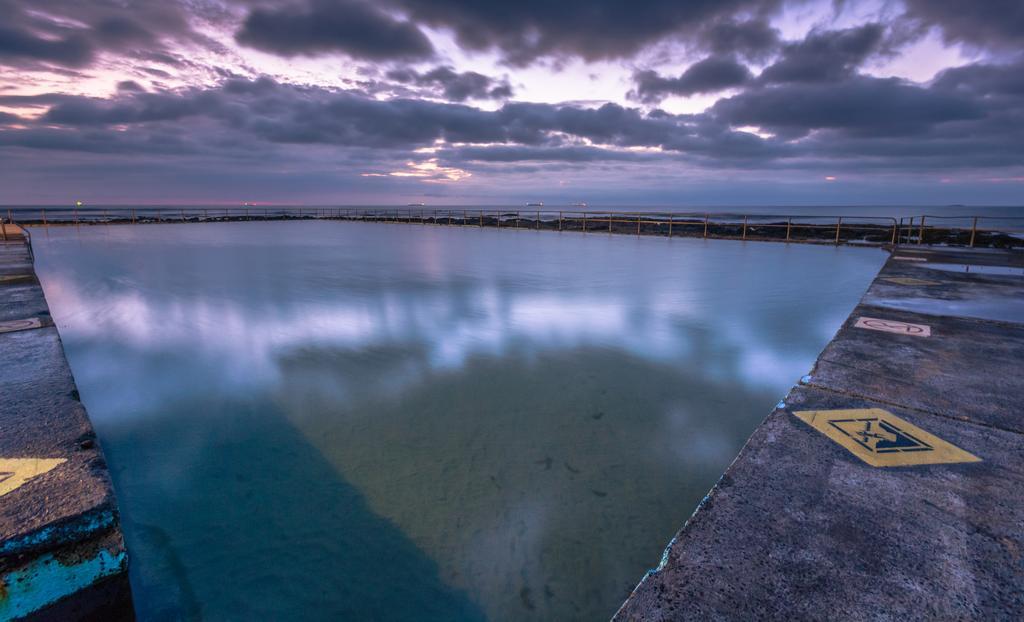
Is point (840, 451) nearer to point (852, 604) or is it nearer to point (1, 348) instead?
point (852, 604)

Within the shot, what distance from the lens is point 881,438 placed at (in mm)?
2986

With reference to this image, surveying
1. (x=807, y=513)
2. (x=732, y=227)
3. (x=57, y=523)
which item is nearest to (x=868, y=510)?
(x=807, y=513)

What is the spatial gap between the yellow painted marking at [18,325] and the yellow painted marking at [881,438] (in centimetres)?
759

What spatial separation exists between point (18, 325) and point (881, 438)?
26.9 feet

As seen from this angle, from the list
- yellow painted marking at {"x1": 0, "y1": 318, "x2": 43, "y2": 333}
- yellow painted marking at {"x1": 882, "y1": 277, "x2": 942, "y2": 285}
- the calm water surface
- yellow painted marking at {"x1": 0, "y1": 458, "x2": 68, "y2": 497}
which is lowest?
the calm water surface

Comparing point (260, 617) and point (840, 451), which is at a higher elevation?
point (840, 451)

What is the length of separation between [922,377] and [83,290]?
15934 mm

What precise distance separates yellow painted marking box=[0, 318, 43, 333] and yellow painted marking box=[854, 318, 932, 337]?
31.9ft

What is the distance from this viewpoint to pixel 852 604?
67.3 inches

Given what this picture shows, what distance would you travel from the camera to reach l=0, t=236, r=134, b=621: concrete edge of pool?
5.86 ft

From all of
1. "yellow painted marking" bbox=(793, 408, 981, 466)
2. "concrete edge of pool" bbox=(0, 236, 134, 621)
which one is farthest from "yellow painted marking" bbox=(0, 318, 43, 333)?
"yellow painted marking" bbox=(793, 408, 981, 466)

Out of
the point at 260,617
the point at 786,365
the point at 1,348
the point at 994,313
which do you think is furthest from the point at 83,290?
the point at 994,313

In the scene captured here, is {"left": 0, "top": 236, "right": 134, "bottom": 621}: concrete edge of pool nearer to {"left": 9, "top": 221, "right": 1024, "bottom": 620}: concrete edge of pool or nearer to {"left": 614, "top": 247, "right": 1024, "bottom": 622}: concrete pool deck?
{"left": 9, "top": 221, "right": 1024, "bottom": 620}: concrete edge of pool

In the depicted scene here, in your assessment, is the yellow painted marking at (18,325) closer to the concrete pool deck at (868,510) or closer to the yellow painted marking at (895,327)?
the concrete pool deck at (868,510)
